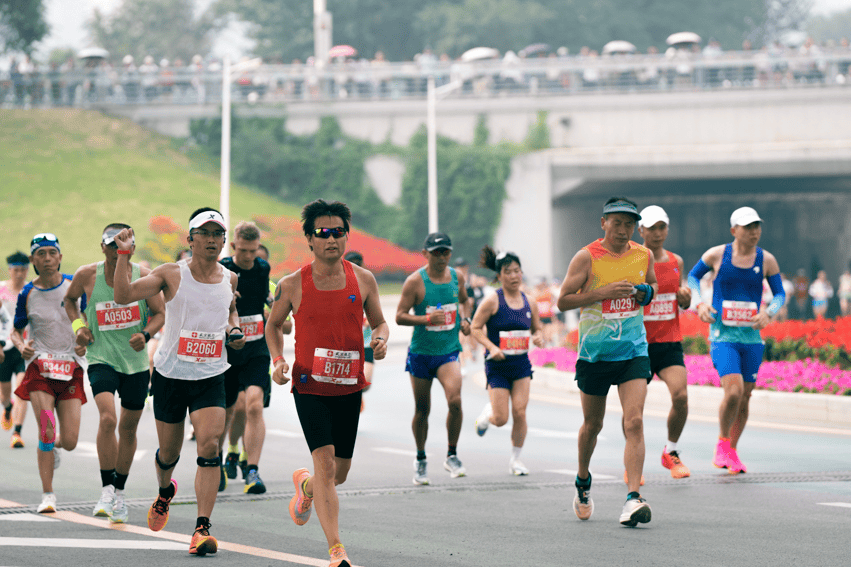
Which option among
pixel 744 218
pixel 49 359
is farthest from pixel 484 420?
pixel 49 359

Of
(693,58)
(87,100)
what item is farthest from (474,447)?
(87,100)

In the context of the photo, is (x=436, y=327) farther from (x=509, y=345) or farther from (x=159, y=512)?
(x=159, y=512)

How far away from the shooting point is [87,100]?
47438 millimetres

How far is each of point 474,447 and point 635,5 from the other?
65.4 meters

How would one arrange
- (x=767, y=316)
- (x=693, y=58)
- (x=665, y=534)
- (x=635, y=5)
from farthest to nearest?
1. (x=635, y=5)
2. (x=693, y=58)
3. (x=767, y=316)
4. (x=665, y=534)

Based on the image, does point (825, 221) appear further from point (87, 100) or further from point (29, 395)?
point (29, 395)

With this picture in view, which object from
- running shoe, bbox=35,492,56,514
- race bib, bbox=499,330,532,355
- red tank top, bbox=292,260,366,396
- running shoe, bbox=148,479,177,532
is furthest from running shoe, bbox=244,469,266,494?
red tank top, bbox=292,260,366,396

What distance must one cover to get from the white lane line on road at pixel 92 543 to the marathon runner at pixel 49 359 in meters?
1.08

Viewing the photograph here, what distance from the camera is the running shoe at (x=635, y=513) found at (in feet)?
24.1

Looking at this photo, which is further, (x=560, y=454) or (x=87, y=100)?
(x=87, y=100)

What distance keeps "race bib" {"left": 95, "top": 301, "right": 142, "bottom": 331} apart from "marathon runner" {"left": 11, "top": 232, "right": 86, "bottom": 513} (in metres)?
0.27

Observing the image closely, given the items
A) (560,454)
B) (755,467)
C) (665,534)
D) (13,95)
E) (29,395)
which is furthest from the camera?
(13,95)

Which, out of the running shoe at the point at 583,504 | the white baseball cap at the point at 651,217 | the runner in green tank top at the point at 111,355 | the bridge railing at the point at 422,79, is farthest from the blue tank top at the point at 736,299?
the bridge railing at the point at 422,79

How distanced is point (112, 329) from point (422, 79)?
38.3m
